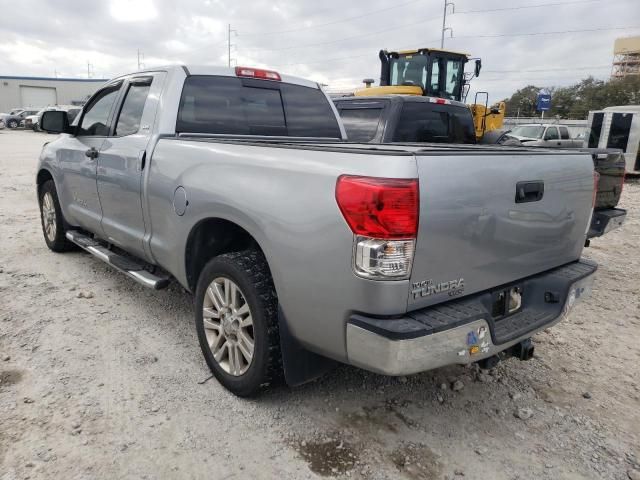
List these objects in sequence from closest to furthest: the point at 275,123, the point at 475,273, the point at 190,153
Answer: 1. the point at 475,273
2. the point at 190,153
3. the point at 275,123

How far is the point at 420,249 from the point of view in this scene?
208 centimetres

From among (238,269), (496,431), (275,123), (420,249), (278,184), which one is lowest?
(496,431)

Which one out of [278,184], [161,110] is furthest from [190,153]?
[278,184]

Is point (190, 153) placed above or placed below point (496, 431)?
above

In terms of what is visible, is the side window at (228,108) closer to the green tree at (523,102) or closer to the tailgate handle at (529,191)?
the tailgate handle at (529,191)

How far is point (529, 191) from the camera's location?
2.49 m

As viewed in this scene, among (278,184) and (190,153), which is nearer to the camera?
(278,184)

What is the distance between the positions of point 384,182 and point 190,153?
1.52 meters

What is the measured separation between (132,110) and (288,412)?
268 centimetres

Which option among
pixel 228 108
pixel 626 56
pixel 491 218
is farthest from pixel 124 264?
pixel 626 56

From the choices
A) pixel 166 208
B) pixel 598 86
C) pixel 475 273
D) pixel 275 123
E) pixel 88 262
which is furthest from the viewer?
pixel 598 86

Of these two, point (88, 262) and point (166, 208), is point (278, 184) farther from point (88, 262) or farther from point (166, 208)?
point (88, 262)

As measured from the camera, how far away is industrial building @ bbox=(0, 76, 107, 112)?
60656 mm

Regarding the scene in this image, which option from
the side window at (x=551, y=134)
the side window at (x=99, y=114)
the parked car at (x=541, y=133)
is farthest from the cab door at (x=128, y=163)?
the side window at (x=551, y=134)
